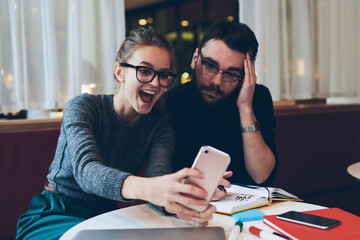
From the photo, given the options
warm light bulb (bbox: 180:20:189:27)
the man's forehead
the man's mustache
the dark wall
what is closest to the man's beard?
the man's mustache

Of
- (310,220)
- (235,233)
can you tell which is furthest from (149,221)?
(310,220)

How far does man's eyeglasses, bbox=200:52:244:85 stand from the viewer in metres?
1.54

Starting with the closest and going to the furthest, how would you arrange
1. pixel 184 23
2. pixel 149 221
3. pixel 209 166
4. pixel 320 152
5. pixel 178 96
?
pixel 209 166 → pixel 149 221 → pixel 178 96 → pixel 320 152 → pixel 184 23

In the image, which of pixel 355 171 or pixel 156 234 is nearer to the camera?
pixel 156 234

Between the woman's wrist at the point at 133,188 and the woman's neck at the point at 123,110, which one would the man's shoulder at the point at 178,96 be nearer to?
the woman's neck at the point at 123,110

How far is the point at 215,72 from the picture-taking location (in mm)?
1539

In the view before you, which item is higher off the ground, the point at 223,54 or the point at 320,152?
the point at 223,54

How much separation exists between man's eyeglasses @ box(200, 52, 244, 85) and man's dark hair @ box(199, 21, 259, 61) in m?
0.12

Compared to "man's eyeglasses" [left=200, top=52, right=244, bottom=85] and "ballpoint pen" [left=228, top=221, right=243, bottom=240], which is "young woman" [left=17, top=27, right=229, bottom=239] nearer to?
"man's eyeglasses" [left=200, top=52, right=244, bottom=85]

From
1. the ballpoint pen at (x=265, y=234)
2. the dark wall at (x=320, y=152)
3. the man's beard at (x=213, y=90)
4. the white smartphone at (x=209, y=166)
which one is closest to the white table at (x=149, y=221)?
the ballpoint pen at (x=265, y=234)

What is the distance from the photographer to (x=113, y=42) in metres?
2.07

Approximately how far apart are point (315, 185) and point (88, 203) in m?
1.85

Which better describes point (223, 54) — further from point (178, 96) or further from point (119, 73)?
point (119, 73)

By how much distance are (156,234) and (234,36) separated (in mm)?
1051
